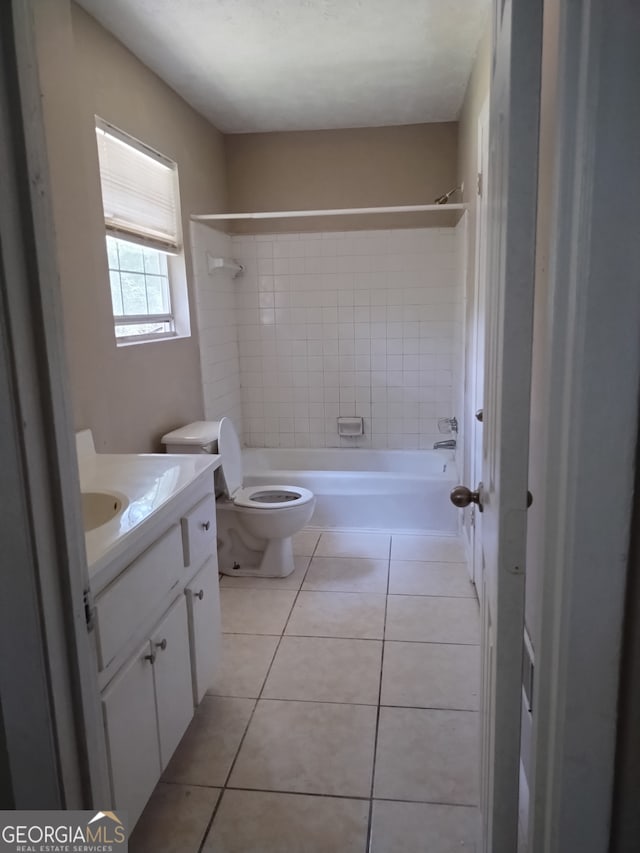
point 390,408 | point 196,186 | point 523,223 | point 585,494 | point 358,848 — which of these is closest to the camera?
point 585,494

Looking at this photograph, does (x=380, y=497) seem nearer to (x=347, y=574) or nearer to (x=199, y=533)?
(x=347, y=574)

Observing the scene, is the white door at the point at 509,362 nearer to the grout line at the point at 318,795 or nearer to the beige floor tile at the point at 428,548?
the grout line at the point at 318,795

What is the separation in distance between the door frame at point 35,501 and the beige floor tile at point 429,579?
7.00 ft

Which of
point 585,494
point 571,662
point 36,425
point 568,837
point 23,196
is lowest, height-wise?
point 568,837

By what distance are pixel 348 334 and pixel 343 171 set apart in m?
1.08

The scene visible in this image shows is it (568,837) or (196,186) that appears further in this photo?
(196,186)

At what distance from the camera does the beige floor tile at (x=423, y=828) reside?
5.02 ft

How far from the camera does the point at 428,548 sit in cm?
340

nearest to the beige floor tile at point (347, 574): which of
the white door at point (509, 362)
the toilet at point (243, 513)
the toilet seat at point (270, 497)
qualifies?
the toilet at point (243, 513)

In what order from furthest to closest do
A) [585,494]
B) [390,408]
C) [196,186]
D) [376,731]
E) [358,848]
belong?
[390,408], [196,186], [376,731], [358,848], [585,494]

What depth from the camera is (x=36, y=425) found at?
831 mm

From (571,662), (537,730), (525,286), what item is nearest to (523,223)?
(525,286)

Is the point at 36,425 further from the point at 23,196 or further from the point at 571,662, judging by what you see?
the point at 571,662

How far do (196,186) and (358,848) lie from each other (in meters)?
3.28
